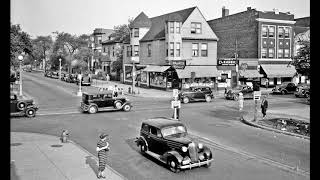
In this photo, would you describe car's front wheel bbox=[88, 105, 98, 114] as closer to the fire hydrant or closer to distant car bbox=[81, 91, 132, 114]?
distant car bbox=[81, 91, 132, 114]

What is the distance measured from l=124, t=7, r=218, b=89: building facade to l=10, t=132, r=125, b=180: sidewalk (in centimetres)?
2892

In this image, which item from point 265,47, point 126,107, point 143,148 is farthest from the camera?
point 265,47

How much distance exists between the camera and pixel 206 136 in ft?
58.1

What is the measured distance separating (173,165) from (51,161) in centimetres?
477

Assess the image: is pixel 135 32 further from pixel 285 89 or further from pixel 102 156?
pixel 102 156

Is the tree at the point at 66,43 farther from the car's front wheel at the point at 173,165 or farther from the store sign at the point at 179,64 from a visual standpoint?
the car's front wheel at the point at 173,165

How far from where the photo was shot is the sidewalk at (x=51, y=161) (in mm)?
10984

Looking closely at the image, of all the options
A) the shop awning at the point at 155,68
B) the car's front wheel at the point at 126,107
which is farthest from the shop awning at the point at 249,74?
the car's front wheel at the point at 126,107

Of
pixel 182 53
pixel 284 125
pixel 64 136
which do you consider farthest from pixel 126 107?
pixel 182 53

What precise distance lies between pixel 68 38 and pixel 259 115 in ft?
233

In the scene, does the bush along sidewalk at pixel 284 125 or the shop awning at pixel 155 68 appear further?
the shop awning at pixel 155 68

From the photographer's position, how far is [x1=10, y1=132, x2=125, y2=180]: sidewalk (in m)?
11.0

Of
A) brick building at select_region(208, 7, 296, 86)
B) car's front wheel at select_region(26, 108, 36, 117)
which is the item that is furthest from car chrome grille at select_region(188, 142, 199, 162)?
brick building at select_region(208, 7, 296, 86)

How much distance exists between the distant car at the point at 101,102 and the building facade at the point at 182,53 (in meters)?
17.4
